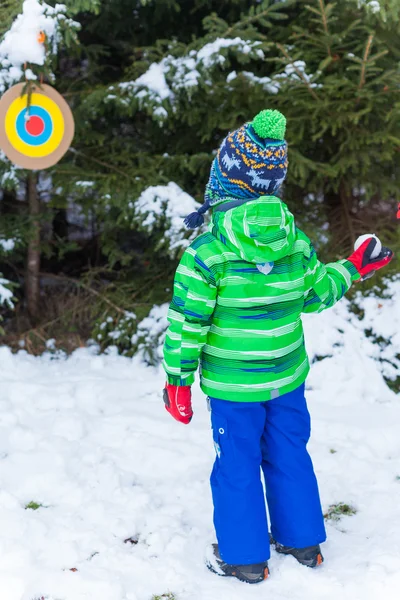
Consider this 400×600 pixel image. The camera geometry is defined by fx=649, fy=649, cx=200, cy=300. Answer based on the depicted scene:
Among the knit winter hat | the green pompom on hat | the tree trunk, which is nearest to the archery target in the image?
the tree trunk

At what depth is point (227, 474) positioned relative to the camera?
2596mm

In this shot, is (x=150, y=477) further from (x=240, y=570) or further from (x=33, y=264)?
(x=33, y=264)

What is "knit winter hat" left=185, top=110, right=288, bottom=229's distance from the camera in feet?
7.91

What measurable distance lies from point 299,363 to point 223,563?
879 millimetres

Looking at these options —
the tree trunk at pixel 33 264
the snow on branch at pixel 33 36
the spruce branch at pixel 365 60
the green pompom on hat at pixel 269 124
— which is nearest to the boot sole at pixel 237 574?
the green pompom on hat at pixel 269 124

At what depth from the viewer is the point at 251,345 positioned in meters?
2.54

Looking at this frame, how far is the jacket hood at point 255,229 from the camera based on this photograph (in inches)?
94.6

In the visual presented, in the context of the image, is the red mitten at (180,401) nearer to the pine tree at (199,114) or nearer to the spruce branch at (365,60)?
the pine tree at (199,114)

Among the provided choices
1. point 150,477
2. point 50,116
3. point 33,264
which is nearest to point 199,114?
point 50,116

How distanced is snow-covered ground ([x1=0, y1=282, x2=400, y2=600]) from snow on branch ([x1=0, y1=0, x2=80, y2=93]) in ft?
6.91

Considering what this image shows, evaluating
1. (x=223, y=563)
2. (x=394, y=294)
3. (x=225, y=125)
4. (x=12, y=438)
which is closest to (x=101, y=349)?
(x=12, y=438)

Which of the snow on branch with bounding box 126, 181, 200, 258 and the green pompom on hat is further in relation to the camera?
the snow on branch with bounding box 126, 181, 200, 258

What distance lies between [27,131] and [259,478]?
2.76m

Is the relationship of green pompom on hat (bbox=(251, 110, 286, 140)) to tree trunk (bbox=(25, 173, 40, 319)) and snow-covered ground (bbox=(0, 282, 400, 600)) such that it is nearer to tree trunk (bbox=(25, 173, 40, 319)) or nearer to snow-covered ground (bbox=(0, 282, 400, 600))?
snow-covered ground (bbox=(0, 282, 400, 600))
